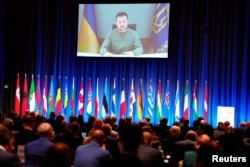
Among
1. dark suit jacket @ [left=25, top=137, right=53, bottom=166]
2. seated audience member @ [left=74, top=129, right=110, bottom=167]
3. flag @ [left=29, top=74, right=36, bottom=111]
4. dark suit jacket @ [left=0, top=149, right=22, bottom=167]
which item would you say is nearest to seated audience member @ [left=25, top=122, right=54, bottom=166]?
dark suit jacket @ [left=25, top=137, right=53, bottom=166]

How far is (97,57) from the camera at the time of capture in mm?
16078

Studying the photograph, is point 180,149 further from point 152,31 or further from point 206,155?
point 152,31

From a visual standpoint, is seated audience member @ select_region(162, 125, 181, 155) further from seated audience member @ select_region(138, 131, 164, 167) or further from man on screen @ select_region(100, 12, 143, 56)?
man on screen @ select_region(100, 12, 143, 56)

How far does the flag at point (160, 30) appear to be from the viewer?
50.1 feet

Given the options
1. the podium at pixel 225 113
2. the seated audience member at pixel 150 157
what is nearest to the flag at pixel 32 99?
the podium at pixel 225 113

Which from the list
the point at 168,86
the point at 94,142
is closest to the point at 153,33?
the point at 168,86

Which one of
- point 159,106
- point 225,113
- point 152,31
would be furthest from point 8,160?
point 152,31

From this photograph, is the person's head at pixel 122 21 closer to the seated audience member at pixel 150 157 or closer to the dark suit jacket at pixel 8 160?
the seated audience member at pixel 150 157

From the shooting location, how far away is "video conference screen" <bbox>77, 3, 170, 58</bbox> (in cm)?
1534

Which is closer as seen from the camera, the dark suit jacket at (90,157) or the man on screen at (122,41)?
the dark suit jacket at (90,157)

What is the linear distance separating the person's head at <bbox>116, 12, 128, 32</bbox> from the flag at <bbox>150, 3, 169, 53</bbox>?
3.31 ft

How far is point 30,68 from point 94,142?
1299cm

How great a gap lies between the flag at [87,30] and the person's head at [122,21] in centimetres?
93

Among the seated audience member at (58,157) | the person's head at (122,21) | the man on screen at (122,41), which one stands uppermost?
the person's head at (122,21)
